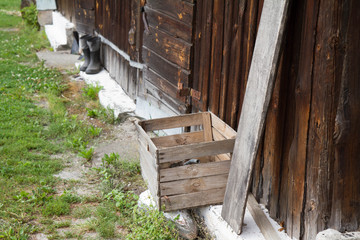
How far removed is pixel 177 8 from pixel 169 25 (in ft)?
1.02

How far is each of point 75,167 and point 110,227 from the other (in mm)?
1695

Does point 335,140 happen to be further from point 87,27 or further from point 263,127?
point 87,27

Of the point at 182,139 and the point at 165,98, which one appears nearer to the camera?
the point at 182,139

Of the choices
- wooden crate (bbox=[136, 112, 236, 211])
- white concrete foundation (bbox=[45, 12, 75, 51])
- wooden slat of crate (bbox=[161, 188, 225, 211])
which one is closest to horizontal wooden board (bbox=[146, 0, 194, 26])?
wooden crate (bbox=[136, 112, 236, 211])

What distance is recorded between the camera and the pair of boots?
9.78 m

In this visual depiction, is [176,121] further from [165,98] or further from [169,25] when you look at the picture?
[169,25]

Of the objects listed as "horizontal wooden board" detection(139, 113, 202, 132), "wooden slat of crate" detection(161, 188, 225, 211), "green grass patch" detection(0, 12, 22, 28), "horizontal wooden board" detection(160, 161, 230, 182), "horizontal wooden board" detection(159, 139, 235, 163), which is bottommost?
"green grass patch" detection(0, 12, 22, 28)

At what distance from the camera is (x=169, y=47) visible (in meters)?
5.73

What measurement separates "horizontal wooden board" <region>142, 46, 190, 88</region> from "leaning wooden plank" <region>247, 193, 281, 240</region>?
1.76m

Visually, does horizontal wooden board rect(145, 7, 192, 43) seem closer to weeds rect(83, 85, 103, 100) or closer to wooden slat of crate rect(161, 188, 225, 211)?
wooden slat of crate rect(161, 188, 225, 211)

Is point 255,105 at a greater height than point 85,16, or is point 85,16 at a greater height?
point 255,105

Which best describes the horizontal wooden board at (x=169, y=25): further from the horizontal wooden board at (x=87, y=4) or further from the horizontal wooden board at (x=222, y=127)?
the horizontal wooden board at (x=87, y=4)

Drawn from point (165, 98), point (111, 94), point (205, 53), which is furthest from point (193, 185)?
point (111, 94)

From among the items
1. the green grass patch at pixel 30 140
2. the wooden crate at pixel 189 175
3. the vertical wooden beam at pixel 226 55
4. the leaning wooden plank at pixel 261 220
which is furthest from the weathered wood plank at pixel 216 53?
the green grass patch at pixel 30 140
